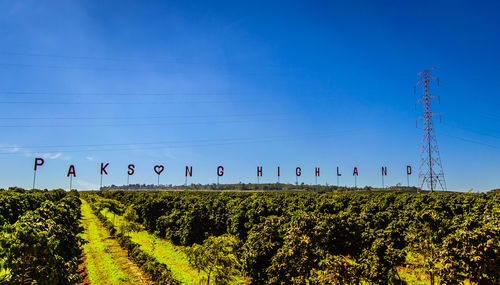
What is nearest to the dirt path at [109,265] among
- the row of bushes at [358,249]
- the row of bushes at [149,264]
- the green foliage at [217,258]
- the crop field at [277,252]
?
the crop field at [277,252]

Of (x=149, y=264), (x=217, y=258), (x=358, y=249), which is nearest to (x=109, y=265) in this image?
(x=149, y=264)

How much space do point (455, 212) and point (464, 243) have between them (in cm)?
2612

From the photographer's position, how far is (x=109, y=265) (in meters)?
22.5

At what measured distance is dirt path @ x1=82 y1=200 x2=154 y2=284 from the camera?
19469 mm

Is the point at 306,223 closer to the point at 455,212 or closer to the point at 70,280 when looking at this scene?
the point at 70,280

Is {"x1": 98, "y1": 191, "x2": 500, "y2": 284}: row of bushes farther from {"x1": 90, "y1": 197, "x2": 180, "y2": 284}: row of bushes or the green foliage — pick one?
{"x1": 90, "y1": 197, "x2": 180, "y2": 284}: row of bushes

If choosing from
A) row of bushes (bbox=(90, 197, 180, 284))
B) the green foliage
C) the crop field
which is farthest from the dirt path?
the green foliage

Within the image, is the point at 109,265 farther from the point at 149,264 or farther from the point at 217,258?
the point at 217,258

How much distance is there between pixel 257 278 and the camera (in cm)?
1561

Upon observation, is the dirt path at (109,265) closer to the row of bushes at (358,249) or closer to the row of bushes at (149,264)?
the row of bushes at (149,264)

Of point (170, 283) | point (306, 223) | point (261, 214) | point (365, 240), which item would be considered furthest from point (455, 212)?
point (170, 283)

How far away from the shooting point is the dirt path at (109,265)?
1947 centimetres

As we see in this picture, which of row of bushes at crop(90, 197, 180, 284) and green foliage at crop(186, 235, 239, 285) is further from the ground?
green foliage at crop(186, 235, 239, 285)

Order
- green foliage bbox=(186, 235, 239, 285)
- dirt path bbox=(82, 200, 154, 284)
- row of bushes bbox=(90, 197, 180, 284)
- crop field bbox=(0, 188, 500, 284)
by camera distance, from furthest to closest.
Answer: dirt path bbox=(82, 200, 154, 284) → row of bushes bbox=(90, 197, 180, 284) → green foliage bbox=(186, 235, 239, 285) → crop field bbox=(0, 188, 500, 284)
